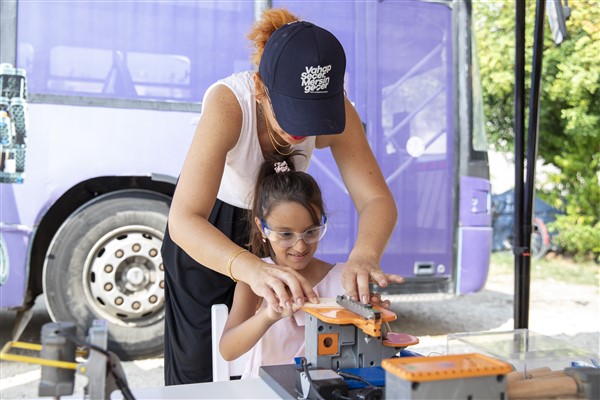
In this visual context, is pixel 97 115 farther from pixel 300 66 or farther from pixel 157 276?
pixel 300 66

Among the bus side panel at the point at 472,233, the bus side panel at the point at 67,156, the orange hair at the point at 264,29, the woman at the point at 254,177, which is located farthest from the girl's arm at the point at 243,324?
the bus side panel at the point at 472,233

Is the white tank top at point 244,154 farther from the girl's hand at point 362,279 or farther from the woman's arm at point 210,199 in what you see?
the girl's hand at point 362,279

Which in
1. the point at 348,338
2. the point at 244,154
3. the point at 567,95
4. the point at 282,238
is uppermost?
the point at 567,95

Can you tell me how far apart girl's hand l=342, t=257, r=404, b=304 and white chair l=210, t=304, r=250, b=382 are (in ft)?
1.51

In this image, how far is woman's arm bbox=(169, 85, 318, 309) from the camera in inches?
54.4

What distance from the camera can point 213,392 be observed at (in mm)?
1224

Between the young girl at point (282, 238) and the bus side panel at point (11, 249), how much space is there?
2296mm

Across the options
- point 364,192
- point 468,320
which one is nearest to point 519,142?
point 364,192

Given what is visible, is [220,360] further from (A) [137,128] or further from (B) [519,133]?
(A) [137,128]

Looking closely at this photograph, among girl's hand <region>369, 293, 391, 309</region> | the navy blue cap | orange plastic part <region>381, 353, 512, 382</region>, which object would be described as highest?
the navy blue cap

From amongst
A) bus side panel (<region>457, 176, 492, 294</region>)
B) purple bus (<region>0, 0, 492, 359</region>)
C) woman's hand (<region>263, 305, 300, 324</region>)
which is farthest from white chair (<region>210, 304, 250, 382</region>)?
bus side panel (<region>457, 176, 492, 294</region>)

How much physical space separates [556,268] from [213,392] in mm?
9777

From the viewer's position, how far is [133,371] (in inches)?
155

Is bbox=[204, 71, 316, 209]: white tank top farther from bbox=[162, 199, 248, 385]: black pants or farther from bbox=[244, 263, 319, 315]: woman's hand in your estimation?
bbox=[244, 263, 319, 315]: woman's hand
